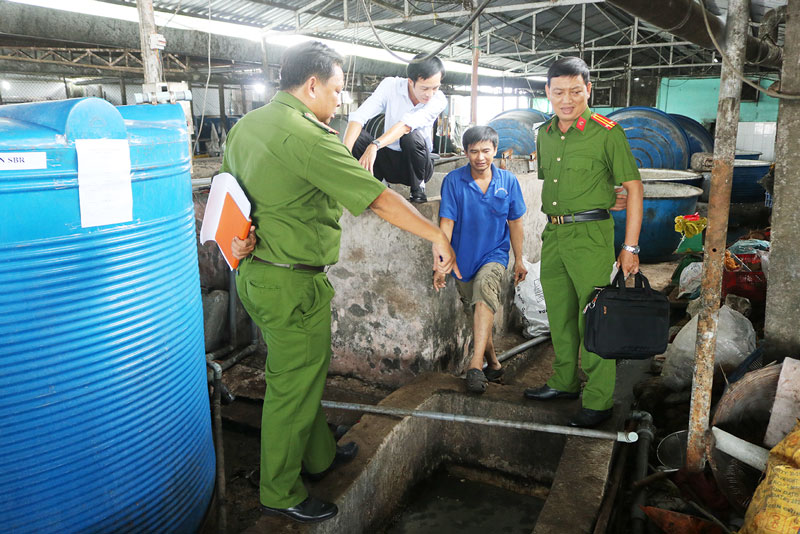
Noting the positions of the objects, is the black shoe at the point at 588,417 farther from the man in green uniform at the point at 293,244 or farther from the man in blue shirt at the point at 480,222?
the man in green uniform at the point at 293,244

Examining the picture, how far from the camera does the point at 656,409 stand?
375cm

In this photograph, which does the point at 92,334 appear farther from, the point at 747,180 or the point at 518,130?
the point at 518,130

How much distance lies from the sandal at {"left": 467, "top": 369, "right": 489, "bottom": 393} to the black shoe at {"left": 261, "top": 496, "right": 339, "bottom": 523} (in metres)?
1.35

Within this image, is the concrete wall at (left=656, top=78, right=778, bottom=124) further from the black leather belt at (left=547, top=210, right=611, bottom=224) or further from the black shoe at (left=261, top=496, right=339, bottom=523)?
the black shoe at (left=261, top=496, right=339, bottom=523)

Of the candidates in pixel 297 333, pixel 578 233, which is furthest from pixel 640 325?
pixel 297 333

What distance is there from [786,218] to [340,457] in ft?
8.77

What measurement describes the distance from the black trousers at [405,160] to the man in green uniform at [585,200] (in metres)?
1.12

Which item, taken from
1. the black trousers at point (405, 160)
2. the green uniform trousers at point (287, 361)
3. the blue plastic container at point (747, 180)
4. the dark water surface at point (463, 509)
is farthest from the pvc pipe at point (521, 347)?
the blue plastic container at point (747, 180)

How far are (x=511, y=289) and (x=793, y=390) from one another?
114 inches

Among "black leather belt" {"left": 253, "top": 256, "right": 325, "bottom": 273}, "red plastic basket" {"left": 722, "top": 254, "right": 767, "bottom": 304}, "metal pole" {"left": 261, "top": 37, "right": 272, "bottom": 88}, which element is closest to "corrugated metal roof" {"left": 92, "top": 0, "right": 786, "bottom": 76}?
"metal pole" {"left": 261, "top": 37, "right": 272, "bottom": 88}

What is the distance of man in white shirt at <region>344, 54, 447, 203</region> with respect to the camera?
3838 mm

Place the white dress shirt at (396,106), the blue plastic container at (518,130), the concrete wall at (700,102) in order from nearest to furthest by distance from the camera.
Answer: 1. the white dress shirt at (396,106)
2. the blue plastic container at (518,130)
3. the concrete wall at (700,102)

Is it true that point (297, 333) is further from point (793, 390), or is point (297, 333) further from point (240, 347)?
point (240, 347)

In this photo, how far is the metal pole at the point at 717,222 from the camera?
2389 mm
